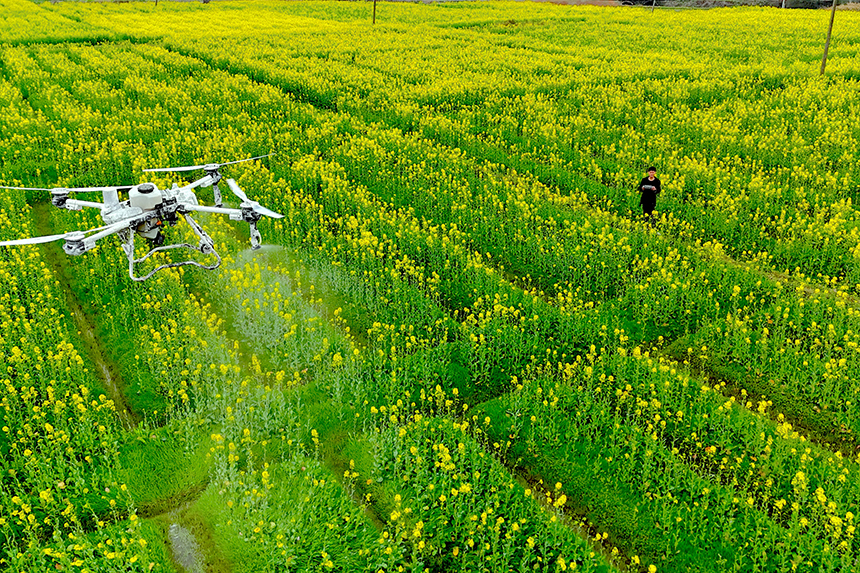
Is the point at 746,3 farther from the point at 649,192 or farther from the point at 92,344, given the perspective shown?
the point at 92,344

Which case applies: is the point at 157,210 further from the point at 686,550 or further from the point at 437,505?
the point at 686,550

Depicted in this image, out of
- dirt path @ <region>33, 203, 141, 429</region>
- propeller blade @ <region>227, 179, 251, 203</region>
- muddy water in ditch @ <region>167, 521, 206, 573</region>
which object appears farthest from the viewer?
propeller blade @ <region>227, 179, 251, 203</region>

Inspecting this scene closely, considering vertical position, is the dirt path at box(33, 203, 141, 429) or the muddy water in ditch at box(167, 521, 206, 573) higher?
the dirt path at box(33, 203, 141, 429)

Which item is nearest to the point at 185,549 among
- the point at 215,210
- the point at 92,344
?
the point at 92,344

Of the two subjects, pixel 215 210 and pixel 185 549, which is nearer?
pixel 185 549

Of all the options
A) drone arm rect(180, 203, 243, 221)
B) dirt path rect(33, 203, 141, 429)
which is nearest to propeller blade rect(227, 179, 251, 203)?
drone arm rect(180, 203, 243, 221)

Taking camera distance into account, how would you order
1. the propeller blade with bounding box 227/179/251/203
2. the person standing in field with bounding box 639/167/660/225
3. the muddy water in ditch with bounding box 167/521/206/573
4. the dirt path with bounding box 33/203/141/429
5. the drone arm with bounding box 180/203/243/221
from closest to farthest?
1. the muddy water in ditch with bounding box 167/521/206/573
2. the dirt path with bounding box 33/203/141/429
3. the drone arm with bounding box 180/203/243/221
4. the propeller blade with bounding box 227/179/251/203
5. the person standing in field with bounding box 639/167/660/225

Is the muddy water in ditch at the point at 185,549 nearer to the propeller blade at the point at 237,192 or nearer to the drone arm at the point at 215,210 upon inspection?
the drone arm at the point at 215,210

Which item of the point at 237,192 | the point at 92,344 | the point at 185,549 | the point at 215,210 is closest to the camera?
the point at 185,549

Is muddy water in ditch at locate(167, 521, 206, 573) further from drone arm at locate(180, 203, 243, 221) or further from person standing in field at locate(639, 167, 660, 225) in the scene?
person standing in field at locate(639, 167, 660, 225)

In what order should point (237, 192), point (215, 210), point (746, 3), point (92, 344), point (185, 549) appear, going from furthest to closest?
point (746, 3)
point (237, 192)
point (215, 210)
point (92, 344)
point (185, 549)

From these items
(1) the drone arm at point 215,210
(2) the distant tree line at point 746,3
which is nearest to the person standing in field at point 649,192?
(1) the drone arm at point 215,210

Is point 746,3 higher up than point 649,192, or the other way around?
point 746,3
